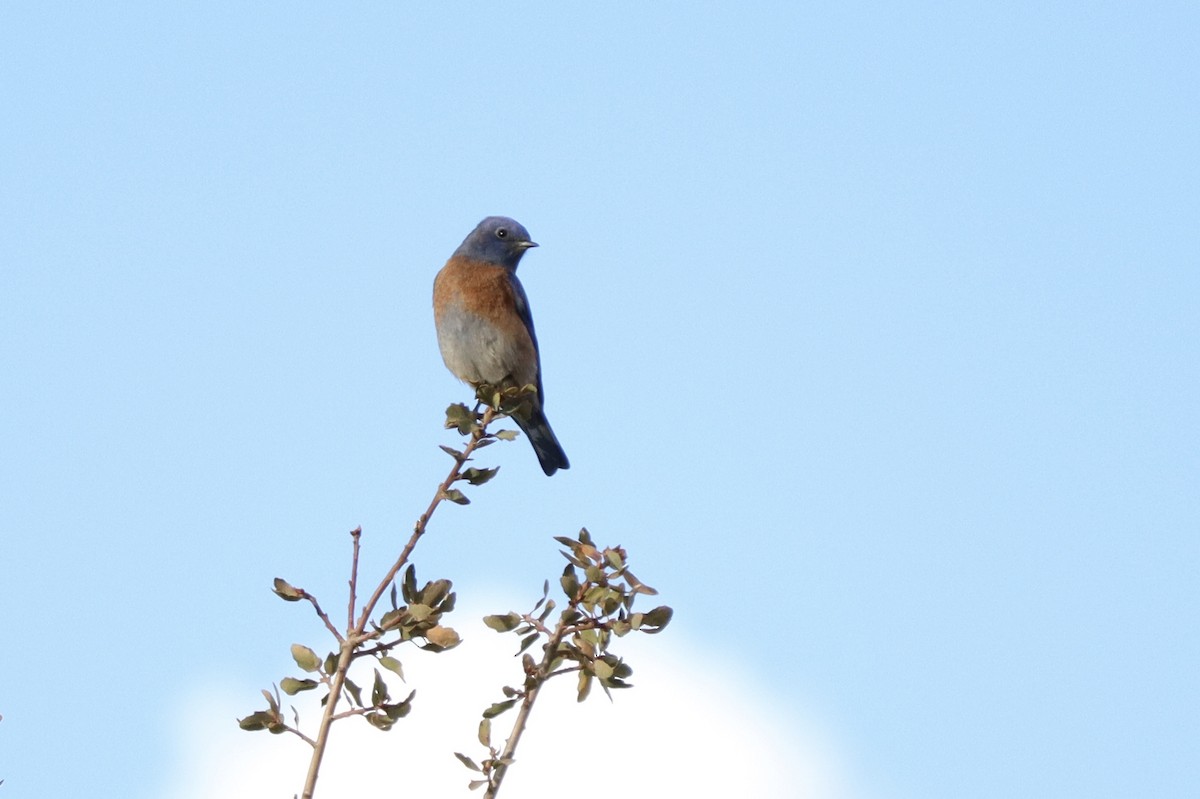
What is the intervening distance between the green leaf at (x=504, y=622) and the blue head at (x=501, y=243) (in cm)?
590

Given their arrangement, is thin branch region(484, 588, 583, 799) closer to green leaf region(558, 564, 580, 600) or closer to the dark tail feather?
green leaf region(558, 564, 580, 600)

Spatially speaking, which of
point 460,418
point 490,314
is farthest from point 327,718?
point 490,314

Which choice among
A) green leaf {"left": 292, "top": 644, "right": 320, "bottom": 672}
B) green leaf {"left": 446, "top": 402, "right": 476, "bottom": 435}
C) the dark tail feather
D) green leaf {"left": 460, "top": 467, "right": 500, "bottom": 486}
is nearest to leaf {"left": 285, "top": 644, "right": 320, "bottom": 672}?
green leaf {"left": 292, "top": 644, "right": 320, "bottom": 672}

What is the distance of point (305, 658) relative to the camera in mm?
2615

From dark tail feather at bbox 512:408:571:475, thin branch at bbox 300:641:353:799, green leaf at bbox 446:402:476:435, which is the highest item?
dark tail feather at bbox 512:408:571:475

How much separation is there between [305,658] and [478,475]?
816 mm

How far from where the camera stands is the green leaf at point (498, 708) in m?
2.71

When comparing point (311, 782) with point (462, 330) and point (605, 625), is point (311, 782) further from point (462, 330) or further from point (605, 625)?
point (462, 330)

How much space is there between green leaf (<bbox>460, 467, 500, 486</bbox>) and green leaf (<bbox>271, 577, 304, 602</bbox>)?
662 millimetres

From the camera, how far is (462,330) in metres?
8.10

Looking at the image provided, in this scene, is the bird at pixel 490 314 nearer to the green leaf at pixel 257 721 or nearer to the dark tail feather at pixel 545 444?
the dark tail feather at pixel 545 444

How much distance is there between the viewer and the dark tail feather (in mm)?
8719

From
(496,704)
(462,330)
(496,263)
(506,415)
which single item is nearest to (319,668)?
(496,704)

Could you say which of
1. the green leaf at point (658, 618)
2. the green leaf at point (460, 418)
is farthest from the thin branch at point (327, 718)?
the green leaf at point (460, 418)
